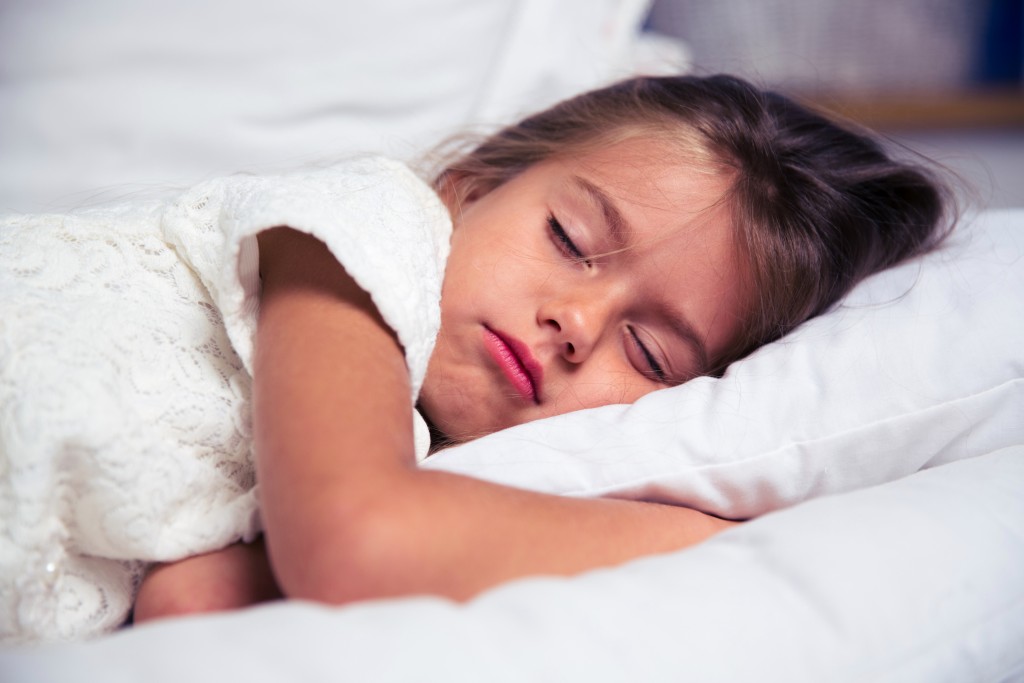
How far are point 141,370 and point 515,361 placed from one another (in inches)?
12.9

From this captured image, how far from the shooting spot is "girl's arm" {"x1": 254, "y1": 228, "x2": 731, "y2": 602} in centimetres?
50

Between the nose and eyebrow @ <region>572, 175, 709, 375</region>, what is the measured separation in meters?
0.07

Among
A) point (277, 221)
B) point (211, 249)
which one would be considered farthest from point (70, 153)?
point (277, 221)

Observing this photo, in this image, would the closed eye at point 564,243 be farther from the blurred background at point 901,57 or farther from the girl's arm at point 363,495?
the blurred background at point 901,57

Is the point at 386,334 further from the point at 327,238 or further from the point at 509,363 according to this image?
the point at 509,363

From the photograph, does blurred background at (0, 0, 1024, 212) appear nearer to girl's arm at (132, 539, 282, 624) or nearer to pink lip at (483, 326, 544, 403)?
pink lip at (483, 326, 544, 403)

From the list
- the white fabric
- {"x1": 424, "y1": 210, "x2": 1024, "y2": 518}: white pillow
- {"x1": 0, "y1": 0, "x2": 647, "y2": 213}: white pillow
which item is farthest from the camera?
{"x1": 0, "y1": 0, "x2": 647, "y2": 213}: white pillow

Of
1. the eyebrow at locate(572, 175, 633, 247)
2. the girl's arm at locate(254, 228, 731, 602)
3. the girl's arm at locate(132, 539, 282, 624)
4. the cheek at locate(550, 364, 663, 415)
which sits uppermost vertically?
the eyebrow at locate(572, 175, 633, 247)

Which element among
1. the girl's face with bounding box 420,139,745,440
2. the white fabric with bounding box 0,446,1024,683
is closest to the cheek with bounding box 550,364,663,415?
the girl's face with bounding box 420,139,745,440

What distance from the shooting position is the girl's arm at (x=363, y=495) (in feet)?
1.63

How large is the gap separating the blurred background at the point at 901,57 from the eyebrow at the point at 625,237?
3.98ft

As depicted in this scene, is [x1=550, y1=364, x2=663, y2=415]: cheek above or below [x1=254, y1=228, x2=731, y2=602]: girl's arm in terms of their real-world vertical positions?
below

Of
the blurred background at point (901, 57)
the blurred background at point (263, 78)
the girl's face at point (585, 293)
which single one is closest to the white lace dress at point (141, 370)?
the girl's face at point (585, 293)

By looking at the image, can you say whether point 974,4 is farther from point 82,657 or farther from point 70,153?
point 82,657
